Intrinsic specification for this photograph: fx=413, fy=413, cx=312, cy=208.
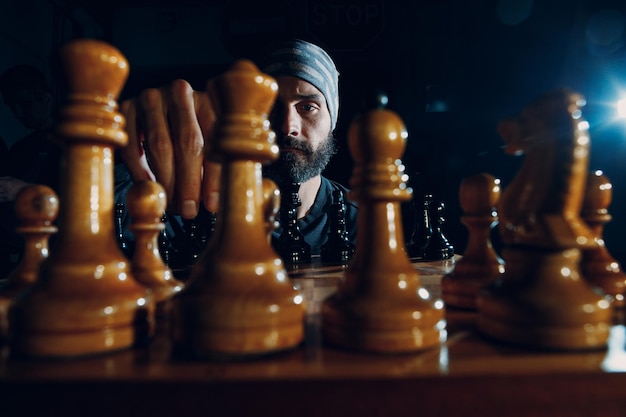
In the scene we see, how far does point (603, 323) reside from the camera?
0.38m

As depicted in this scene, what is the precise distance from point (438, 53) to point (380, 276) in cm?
446

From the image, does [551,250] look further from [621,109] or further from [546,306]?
[621,109]

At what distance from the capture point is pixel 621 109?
4230 millimetres

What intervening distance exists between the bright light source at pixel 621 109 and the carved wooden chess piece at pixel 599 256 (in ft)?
15.1

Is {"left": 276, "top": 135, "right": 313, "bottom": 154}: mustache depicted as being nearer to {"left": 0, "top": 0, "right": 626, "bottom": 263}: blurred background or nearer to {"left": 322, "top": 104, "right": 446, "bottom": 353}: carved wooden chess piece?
{"left": 0, "top": 0, "right": 626, "bottom": 263}: blurred background

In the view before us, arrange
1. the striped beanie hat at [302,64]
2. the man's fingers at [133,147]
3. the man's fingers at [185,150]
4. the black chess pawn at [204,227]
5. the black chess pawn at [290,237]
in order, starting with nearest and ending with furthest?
the man's fingers at [185,150] < the man's fingers at [133,147] < the black chess pawn at [290,237] < the black chess pawn at [204,227] < the striped beanie hat at [302,64]

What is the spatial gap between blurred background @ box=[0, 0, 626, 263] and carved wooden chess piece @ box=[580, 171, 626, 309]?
3477 mm

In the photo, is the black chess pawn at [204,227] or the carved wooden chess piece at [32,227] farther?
the black chess pawn at [204,227]

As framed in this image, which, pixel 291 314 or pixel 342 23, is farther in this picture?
pixel 342 23

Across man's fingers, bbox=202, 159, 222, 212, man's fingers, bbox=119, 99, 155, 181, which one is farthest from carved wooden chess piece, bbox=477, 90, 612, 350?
man's fingers, bbox=119, 99, 155, 181

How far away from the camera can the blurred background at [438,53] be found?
13.6 feet

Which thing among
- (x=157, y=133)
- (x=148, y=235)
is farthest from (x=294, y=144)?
(x=148, y=235)

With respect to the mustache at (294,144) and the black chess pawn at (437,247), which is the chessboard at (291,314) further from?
the mustache at (294,144)

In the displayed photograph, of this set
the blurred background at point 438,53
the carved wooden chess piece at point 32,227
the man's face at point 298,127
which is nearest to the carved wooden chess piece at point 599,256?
the carved wooden chess piece at point 32,227
